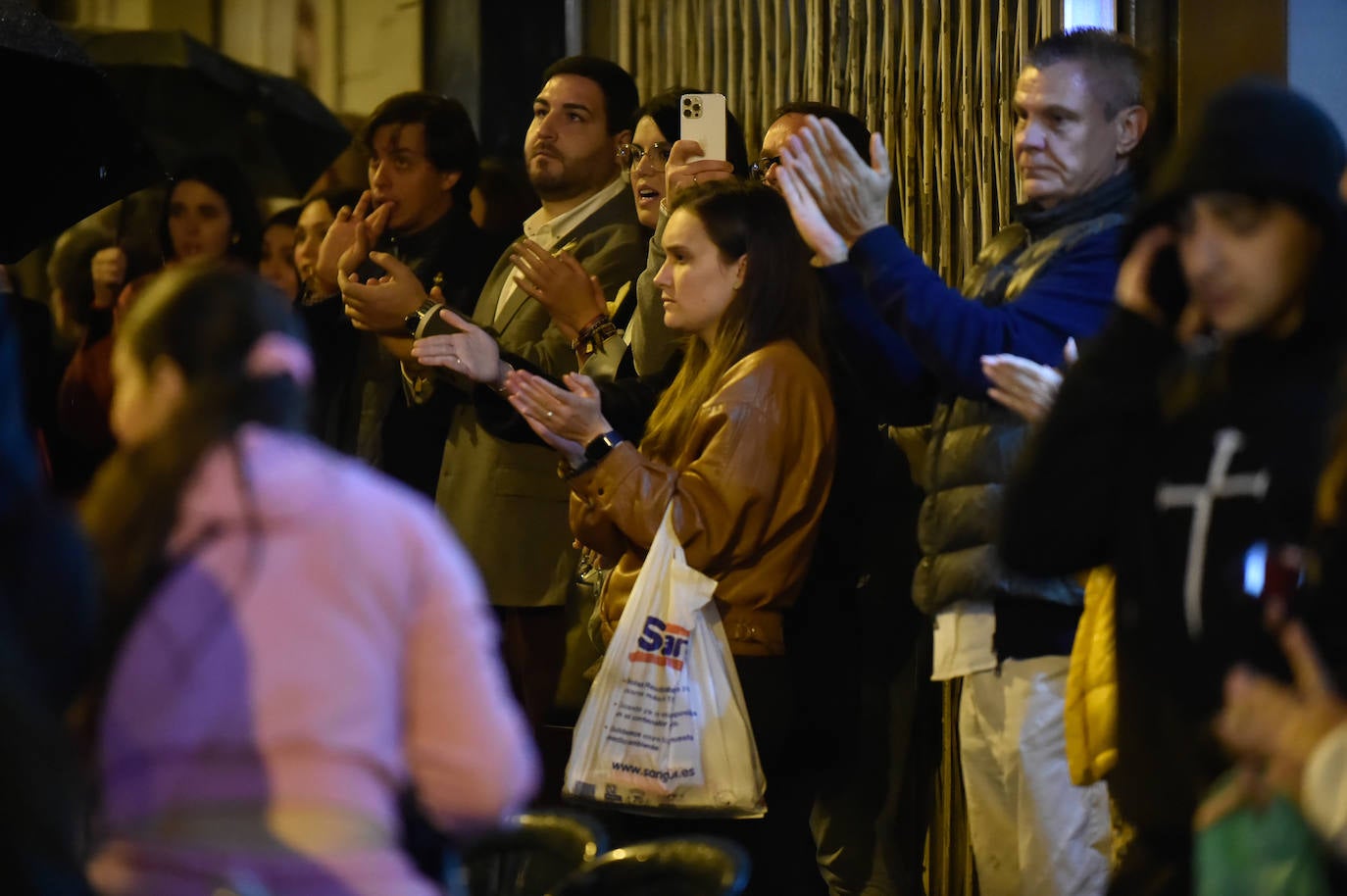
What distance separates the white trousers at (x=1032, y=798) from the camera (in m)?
3.90

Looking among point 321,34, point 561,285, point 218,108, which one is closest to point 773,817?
point 561,285

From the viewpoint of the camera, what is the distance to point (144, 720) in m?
2.21

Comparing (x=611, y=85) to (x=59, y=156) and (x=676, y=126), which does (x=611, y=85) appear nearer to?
(x=676, y=126)

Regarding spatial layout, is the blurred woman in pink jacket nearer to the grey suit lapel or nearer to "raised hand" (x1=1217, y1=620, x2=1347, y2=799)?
"raised hand" (x1=1217, y1=620, x2=1347, y2=799)

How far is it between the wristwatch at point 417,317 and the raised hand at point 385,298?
0.02 metres

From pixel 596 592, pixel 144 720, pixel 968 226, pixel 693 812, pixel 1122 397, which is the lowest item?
pixel 693 812

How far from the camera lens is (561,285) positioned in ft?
16.7

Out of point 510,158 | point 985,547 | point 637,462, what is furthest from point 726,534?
point 510,158

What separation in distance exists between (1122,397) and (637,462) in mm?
1870

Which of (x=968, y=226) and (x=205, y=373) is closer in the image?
(x=205, y=373)

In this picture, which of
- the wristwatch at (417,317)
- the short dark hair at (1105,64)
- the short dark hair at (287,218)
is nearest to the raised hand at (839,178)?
the short dark hair at (1105,64)

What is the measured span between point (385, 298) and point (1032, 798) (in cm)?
244

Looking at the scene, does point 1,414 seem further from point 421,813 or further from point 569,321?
point 569,321

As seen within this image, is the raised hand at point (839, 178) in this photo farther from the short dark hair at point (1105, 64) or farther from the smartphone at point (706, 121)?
the smartphone at point (706, 121)
